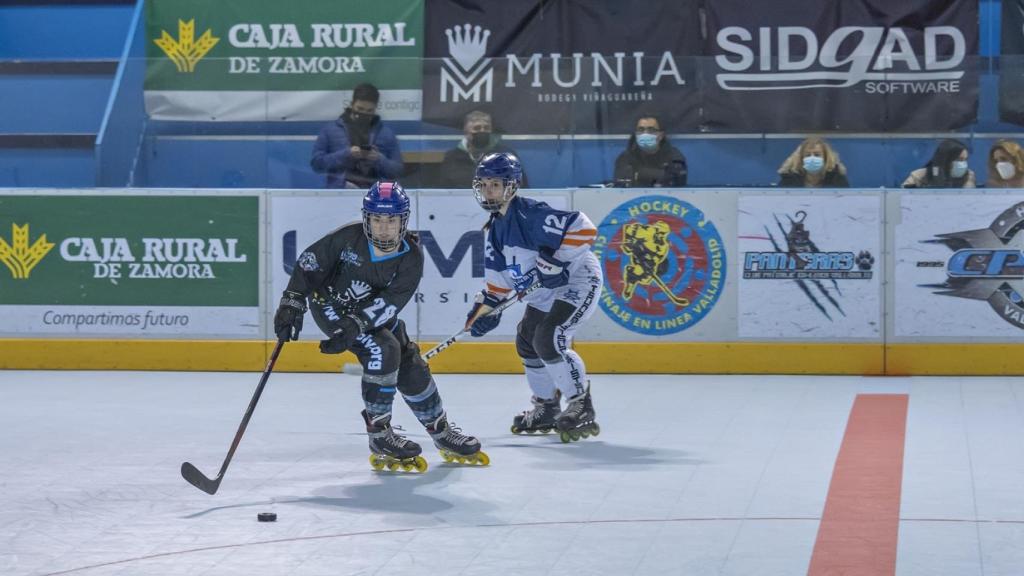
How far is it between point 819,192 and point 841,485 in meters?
4.54

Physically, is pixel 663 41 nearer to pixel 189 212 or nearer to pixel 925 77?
pixel 925 77

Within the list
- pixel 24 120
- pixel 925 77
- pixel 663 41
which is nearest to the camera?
pixel 925 77

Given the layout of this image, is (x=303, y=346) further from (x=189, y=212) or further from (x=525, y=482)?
(x=525, y=482)

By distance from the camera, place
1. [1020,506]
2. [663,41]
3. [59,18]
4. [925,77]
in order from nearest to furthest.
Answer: [1020,506]
[925,77]
[663,41]
[59,18]

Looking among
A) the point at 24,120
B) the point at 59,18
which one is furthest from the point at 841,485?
the point at 59,18

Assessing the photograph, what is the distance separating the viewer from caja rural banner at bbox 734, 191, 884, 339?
11539 mm

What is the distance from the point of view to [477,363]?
11.8 metres

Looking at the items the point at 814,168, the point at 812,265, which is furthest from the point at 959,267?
the point at 814,168

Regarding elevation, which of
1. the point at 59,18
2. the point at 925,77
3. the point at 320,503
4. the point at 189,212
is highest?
the point at 59,18

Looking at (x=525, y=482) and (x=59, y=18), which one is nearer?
(x=525, y=482)

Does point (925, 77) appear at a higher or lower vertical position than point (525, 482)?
higher

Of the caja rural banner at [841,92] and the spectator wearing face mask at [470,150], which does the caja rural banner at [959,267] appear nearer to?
the caja rural banner at [841,92]

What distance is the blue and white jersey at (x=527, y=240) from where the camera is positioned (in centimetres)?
877

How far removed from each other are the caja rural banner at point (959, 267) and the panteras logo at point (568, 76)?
1940 mm
